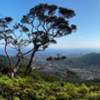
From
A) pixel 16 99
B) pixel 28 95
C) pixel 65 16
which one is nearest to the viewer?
pixel 16 99

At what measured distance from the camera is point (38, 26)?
133ft

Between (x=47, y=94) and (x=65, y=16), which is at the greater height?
(x=65, y=16)

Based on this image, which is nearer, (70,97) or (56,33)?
(70,97)

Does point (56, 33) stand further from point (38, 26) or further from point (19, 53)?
point (19, 53)

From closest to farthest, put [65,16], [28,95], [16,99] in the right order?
1. [16,99]
2. [28,95]
3. [65,16]

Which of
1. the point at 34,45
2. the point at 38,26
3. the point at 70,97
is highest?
the point at 38,26

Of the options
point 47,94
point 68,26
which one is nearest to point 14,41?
point 68,26

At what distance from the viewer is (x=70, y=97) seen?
52.1 feet

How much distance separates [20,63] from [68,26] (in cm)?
829

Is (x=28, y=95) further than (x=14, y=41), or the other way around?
(x=14, y=41)

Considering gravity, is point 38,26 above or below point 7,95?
above

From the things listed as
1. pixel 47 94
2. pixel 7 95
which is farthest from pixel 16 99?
pixel 47 94

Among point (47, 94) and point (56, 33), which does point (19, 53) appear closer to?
point (56, 33)

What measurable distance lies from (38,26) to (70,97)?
2549cm
